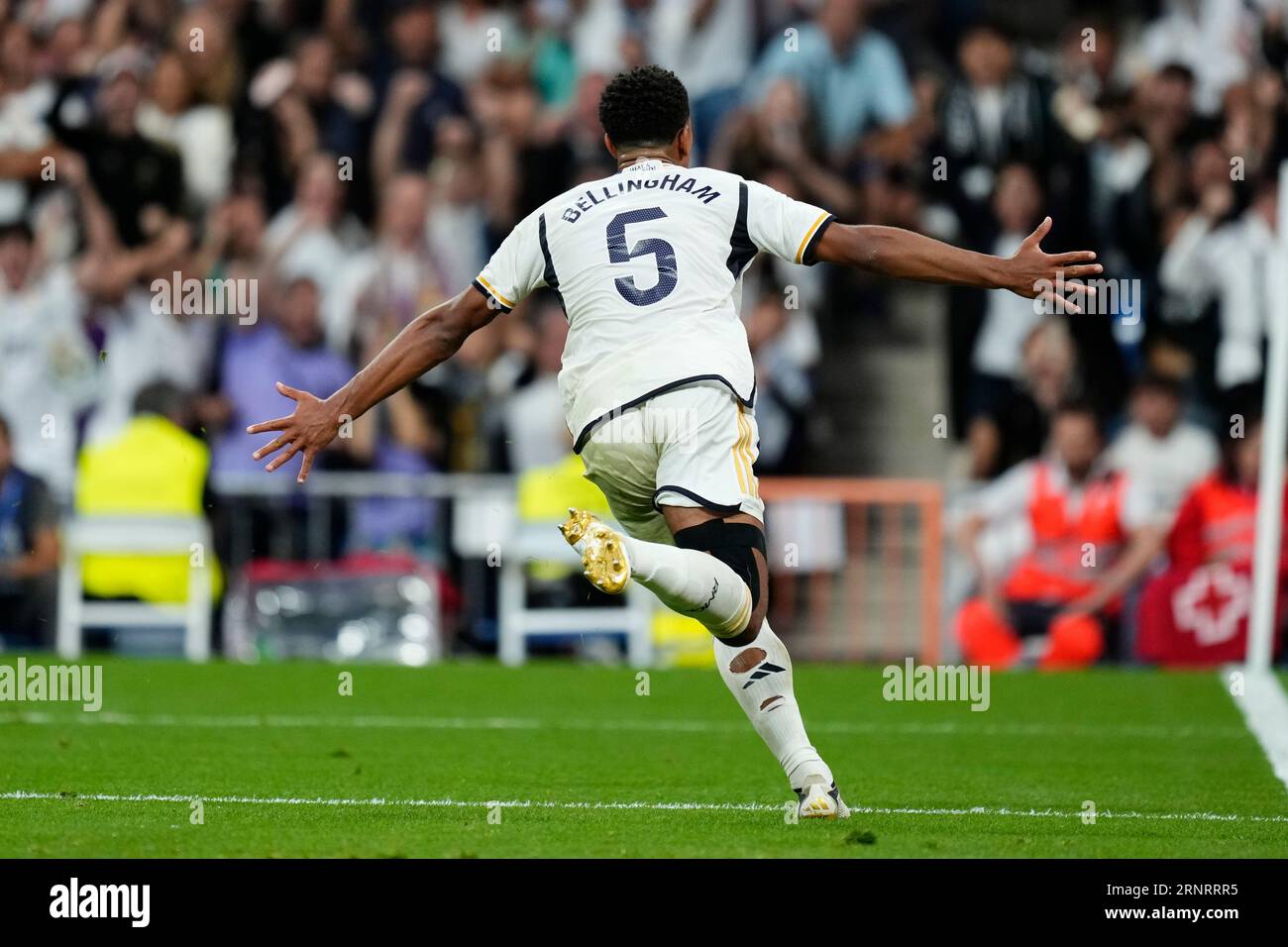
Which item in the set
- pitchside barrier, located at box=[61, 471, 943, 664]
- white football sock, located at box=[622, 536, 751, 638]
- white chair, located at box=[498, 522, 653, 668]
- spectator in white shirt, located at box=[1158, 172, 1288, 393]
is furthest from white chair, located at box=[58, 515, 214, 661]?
white football sock, located at box=[622, 536, 751, 638]

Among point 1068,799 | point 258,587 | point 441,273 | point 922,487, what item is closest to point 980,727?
point 1068,799

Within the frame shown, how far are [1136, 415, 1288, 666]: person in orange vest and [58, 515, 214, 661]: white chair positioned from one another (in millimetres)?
6460

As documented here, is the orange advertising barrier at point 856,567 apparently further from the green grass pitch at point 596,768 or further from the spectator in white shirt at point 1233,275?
the spectator in white shirt at point 1233,275

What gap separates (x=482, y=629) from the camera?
1633 centimetres

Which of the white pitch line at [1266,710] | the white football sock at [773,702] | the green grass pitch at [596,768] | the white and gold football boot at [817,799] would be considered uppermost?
the white football sock at [773,702]

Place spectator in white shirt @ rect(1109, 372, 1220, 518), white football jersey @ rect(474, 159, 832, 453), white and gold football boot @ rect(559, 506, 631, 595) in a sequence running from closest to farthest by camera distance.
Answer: white and gold football boot @ rect(559, 506, 631, 595) → white football jersey @ rect(474, 159, 832, 453) → spectator in white shirt @ rect(1109, 372, 1220, 518)

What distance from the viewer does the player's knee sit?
739 centimetres

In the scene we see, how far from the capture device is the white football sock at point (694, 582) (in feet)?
22.7

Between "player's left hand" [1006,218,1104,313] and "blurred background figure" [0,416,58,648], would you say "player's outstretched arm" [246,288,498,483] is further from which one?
"blurred background figure" [0,416,58,648]

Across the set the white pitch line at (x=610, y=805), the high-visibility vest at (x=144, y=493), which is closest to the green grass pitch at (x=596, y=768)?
the white pitch line at (x=610, y=805)

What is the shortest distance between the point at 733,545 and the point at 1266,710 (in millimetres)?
5917

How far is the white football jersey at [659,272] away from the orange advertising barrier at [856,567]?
28.0 feet

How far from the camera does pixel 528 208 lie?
695 inches
